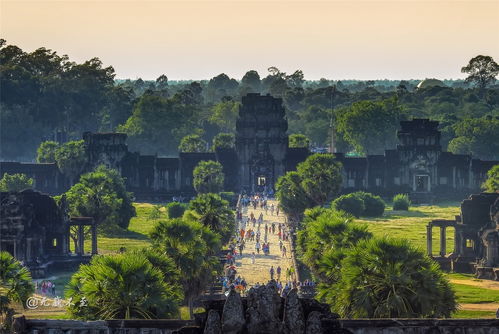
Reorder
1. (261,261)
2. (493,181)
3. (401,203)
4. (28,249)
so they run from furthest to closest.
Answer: (401,203)
(493,181)
(261,261)
(28,249)

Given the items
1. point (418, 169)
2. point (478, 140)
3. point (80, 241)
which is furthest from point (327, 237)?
point (478, 140)

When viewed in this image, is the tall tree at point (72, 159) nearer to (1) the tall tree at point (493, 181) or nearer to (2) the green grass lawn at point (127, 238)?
(2) the green grass lawn at point (127, 238)

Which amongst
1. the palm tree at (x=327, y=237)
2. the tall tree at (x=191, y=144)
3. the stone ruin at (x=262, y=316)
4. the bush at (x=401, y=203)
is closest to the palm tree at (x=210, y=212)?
the palm tree at (x=327, y=237)

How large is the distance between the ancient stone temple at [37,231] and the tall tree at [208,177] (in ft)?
134

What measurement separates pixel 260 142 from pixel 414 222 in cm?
3107

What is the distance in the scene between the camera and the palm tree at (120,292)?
33906mm

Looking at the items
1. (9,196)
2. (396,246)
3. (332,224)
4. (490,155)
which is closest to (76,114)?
(490,155)

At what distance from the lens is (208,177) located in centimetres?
11950

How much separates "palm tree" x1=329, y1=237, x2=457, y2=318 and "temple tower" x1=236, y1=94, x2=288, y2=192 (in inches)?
3503

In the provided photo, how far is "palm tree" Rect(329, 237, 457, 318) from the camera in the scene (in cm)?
3591

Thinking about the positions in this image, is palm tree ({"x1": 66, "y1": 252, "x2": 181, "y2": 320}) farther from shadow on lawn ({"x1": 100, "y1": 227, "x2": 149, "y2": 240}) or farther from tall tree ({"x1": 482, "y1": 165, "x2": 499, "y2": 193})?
tall tree ({"x1": 482, "y1": 165, "x2": 499, "y2": 193})

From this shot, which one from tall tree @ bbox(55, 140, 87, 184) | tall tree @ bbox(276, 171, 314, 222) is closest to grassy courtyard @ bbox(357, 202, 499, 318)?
tall tree @ bbox(276, 171, 314, 222)

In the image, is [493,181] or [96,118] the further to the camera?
[96,118]

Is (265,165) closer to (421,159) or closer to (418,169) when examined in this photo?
(418,169)
